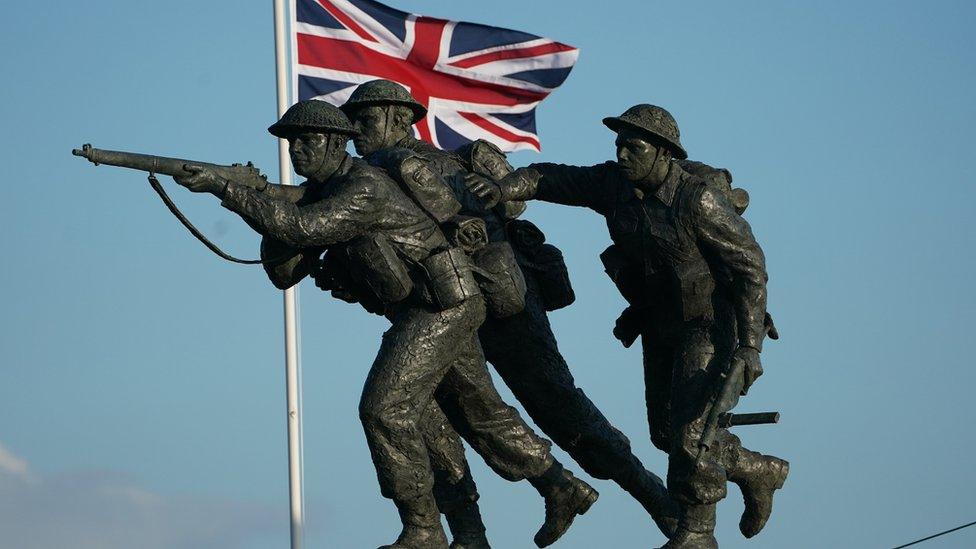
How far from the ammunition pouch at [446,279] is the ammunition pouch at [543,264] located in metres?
1.22

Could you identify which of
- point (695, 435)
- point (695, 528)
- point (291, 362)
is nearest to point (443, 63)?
point (291, 362)

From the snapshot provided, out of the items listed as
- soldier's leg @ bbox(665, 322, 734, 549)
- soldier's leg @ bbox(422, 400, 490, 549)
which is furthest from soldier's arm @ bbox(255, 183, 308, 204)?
soldier's leg @ bbox(665, 322, 734, 549)

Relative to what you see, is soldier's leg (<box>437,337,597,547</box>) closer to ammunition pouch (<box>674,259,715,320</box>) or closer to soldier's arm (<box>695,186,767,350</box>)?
ammunition pouch (<box>674,259,715,320</box>)

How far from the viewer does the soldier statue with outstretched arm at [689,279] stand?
14281 millimetres

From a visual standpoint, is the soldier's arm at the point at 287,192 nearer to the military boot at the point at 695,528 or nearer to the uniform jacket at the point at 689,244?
the uniform jacket at the point at 689,244

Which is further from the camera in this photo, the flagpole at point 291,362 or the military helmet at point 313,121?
the flagpole at point 291,362

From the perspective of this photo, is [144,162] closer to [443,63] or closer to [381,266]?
[381,266]

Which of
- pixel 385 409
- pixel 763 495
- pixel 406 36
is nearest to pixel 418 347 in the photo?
pixel 385 409

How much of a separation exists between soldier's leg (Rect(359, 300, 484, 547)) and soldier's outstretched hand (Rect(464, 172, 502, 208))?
0.75 metres

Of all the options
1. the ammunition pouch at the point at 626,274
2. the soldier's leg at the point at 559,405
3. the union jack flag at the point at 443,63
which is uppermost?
the union jack flag at the point at 443,63

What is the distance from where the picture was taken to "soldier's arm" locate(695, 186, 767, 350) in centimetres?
1429

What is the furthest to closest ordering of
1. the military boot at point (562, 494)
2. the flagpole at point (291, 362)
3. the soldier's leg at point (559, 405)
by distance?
the flagpole at point (291, 362)
the soldier's leg at point (559, 405)
the military boot at point (562, 494)

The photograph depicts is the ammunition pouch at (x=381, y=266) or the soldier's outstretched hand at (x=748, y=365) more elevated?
the ammunition pouch at (x=381, y=266)

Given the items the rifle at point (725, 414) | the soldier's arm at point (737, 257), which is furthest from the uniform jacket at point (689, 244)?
the rifle at point (725, 414)
